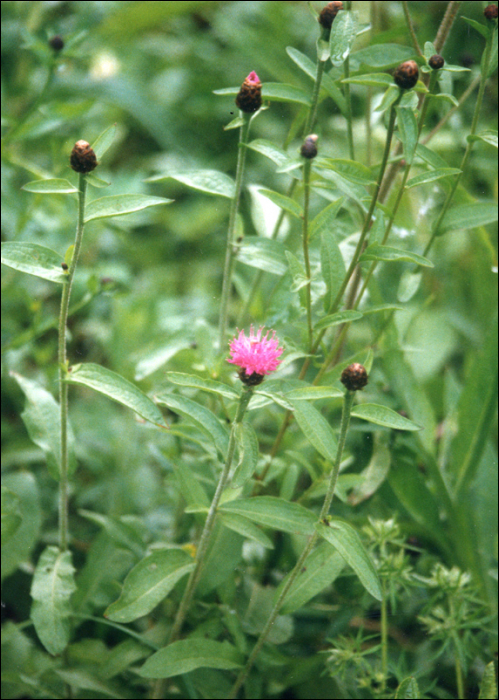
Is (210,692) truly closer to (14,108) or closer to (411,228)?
(411,228)

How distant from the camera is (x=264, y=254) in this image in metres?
0.94

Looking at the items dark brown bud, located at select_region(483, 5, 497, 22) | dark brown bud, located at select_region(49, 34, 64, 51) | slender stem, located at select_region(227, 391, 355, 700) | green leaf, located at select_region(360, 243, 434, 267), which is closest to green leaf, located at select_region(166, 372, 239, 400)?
slender stem, located at select_region(227, 391, 355, 700)

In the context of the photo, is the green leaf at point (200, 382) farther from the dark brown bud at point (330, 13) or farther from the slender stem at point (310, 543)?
the dark brown bud at point (330, 13)

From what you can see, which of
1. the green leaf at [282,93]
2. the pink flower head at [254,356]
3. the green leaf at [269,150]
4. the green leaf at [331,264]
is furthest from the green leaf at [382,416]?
the green leaf at [282,93]

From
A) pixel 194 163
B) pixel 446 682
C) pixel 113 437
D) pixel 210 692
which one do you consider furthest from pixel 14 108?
pixel 446 682

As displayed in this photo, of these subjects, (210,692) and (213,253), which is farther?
(213,253)

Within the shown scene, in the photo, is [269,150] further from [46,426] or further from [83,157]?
[46,426]

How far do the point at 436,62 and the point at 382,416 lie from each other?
1.44 feet

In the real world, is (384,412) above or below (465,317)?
above

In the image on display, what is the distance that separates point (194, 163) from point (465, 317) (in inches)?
41.5

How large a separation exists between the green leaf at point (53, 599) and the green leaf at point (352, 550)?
39cm

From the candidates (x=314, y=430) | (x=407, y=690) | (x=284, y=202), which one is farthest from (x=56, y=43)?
(x=407, y=690)

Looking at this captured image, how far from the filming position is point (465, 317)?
167cm

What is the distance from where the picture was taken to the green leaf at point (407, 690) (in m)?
0.79
